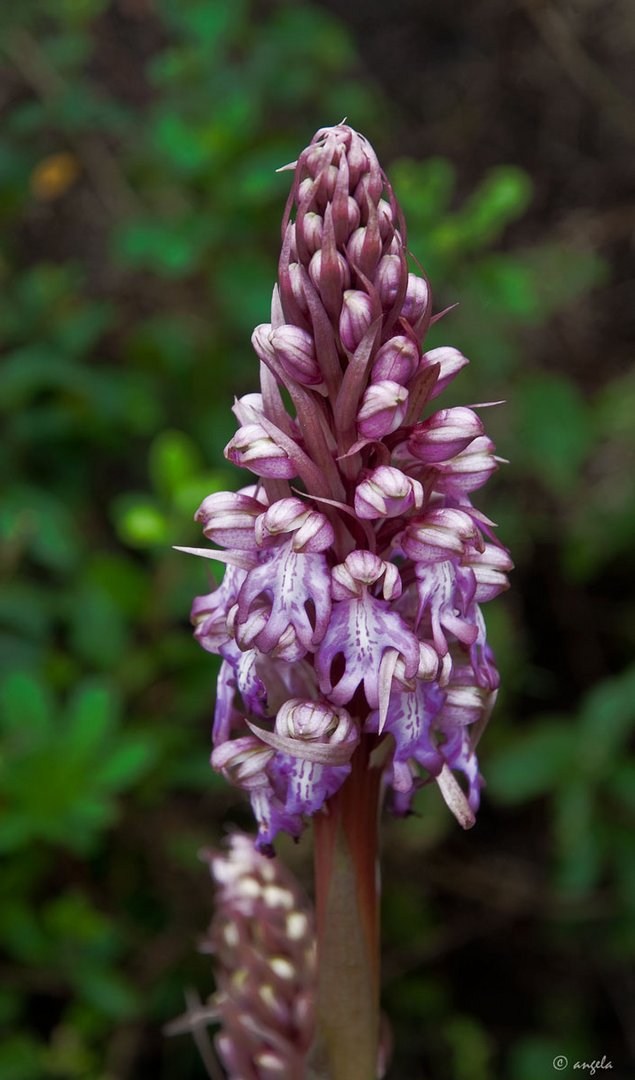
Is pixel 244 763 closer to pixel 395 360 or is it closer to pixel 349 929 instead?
pixel 349 929

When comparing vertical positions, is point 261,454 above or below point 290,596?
above

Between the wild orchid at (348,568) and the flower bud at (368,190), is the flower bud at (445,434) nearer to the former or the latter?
the wild orchid at (348,568)

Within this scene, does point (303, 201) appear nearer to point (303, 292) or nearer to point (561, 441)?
point (303, 292)

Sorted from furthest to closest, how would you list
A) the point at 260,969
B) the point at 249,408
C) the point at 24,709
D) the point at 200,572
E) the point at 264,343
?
the point at 200,572 < the point at 24,709 < the point at 260,969 < the point at 249,408 < the point at 264,343

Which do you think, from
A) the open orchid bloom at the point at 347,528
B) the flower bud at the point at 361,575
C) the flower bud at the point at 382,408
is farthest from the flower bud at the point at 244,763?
the flower bud at the point at 382,408

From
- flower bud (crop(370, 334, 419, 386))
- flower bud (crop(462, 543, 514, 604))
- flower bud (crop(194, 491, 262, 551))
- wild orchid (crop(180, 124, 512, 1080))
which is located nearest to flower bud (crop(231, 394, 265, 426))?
wild orchid (crop(180, 124, 512, 1080))

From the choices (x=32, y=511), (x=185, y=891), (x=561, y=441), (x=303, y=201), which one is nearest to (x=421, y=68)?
(x=561, y=441)

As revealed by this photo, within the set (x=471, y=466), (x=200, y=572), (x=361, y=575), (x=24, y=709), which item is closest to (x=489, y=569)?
(x=471, y=466)

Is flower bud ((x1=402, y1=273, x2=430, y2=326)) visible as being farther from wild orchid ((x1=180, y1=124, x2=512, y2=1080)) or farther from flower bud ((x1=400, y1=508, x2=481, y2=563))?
flower bud ((x1=400, y1=508, x2=481, y2=563))
